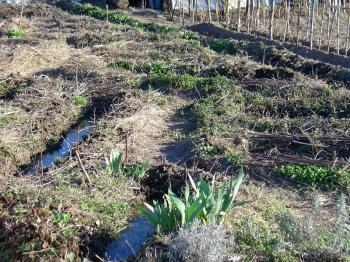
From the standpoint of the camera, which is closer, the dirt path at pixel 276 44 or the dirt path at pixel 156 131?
the dirt path at pixel 156 131

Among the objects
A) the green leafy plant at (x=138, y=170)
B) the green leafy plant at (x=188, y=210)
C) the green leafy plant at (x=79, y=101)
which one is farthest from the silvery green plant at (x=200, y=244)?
the green leafy plant at (x=79, y=101)

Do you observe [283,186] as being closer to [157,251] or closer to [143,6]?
[157,251]

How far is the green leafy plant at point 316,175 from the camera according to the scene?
681 cm

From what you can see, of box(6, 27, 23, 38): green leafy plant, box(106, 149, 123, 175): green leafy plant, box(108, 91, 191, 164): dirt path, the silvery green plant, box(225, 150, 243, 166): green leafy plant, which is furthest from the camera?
box(6, 27, 23, 38): green leafy plant

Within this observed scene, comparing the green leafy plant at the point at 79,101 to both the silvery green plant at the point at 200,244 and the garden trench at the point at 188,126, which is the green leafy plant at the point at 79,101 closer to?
the garden trench at the point at 188,126

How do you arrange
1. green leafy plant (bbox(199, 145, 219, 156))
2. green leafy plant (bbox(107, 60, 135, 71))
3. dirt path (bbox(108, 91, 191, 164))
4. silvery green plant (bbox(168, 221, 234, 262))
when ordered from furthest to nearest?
1. green leafy plant (bbox(107, 60, 135, 71))
2. dirt path (bbox(108, 91, 191, 164))
3. green leafy plant (bbox(199, 145, 219, 156))
4. silvery green plant (bbox(168, 221, 234, 262))

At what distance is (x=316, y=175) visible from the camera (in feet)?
22.9

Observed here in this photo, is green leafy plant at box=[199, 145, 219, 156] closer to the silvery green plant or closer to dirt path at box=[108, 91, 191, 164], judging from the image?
dirt path at box=[108, 91, 191, 164]

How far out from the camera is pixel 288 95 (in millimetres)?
10148

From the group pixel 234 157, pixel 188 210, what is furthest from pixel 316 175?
pixel 188 210

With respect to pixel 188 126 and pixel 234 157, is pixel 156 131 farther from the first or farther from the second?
pixel 234 157

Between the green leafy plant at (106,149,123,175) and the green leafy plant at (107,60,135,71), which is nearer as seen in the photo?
the green leafy plant at (106,149,123,175)

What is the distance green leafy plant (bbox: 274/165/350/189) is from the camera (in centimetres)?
681

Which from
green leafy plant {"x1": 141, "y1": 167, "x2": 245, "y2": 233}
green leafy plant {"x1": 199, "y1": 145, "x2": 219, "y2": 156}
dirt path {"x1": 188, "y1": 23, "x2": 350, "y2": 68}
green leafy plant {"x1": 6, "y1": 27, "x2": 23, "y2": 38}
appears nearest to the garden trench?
green leafy plant {"x1": 199, "y1": 145, "x2": 219, "y2": 156}
